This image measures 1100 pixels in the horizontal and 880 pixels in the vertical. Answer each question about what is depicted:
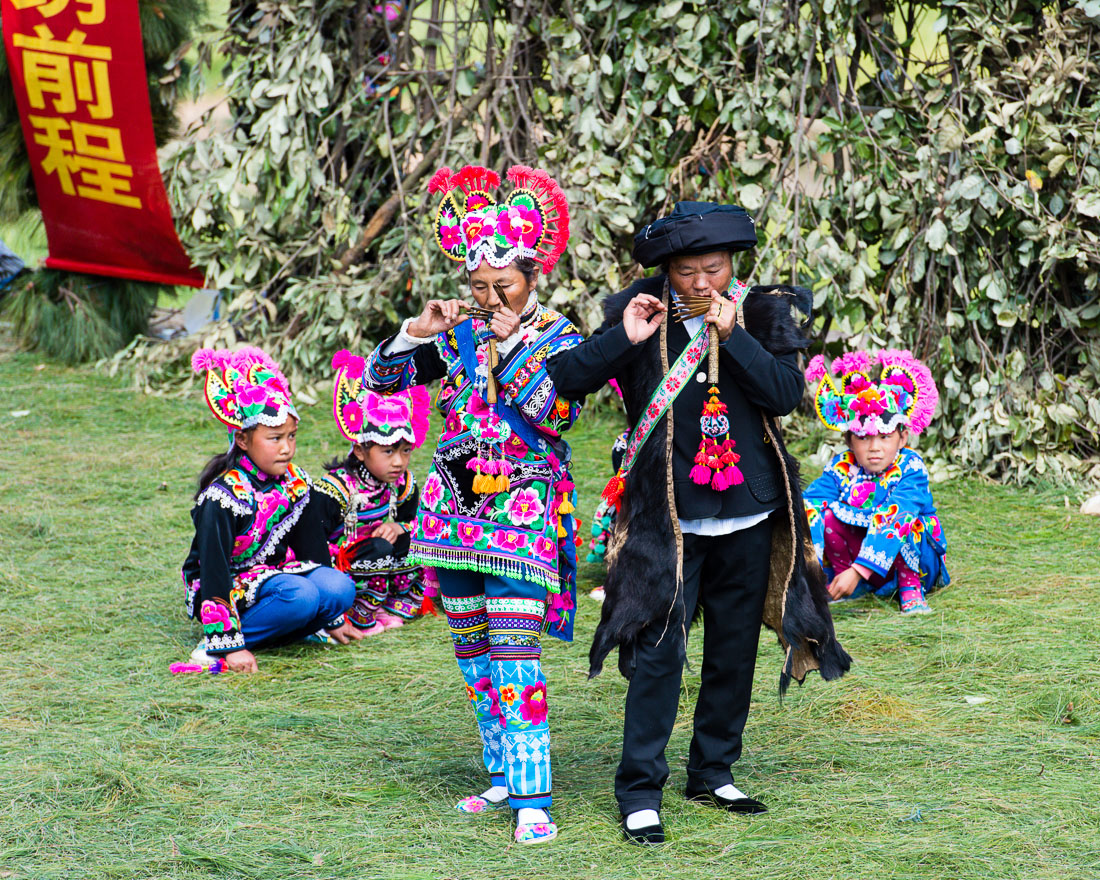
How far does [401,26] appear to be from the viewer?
25.8ft

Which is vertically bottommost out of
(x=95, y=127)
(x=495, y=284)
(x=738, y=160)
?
(x=495, y=284)

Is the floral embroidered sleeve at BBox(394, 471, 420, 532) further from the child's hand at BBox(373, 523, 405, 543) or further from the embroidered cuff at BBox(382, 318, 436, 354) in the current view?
the embroidered cuff at BBox(382, 318, 436, 354)

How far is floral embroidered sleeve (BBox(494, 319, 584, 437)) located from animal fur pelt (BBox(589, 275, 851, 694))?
16 cm

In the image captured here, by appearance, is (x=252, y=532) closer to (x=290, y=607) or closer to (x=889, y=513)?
(x=290, y=607)

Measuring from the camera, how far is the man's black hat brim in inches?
114

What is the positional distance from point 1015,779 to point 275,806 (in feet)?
6.26

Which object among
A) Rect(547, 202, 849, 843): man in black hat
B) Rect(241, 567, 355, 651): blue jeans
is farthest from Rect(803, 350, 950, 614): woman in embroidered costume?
Rect(241, 567, 355, 651): blue jeans

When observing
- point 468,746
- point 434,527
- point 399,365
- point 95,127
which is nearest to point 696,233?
point 399,365

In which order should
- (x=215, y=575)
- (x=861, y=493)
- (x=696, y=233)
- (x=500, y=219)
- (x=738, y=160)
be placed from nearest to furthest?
(x=696, y=233) < (x=500, y=219) < (x=215, y=575) < (x=861, y=493) < (x=738, y=160)

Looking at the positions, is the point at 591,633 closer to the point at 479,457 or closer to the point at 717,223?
the point at 479,457

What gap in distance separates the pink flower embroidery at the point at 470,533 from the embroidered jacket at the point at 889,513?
200 centimetres

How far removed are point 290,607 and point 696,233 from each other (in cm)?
A: 220

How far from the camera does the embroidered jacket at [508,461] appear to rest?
3062 millimetres

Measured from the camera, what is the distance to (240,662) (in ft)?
14.1
